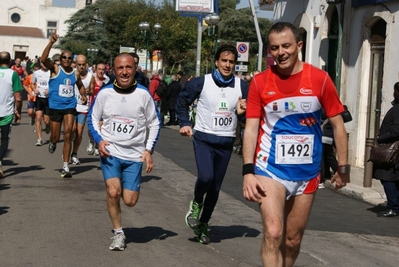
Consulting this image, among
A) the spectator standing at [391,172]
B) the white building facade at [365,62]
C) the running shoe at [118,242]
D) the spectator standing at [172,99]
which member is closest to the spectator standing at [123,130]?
the running shoe at [118,242]

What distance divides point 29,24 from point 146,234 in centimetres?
11404

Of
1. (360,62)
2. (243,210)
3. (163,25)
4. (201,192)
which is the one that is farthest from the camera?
(163,25)

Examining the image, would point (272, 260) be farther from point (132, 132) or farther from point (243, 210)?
point (243, 210)

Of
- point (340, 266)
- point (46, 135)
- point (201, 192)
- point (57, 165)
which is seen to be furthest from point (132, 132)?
point (46, 135)

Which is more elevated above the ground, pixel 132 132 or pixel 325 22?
pixel 325 22

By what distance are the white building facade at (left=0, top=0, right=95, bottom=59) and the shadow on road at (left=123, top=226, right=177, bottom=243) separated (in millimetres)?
103632

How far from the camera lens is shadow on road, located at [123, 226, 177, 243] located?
→ 8.59 metres

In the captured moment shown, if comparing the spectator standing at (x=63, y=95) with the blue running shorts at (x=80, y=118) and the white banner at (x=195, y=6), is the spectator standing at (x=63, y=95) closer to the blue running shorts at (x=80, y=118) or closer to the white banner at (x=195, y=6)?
the blue running shorts at (x=80, y=118)

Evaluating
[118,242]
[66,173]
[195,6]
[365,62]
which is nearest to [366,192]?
[66,173]

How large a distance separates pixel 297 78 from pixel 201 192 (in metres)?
2.87

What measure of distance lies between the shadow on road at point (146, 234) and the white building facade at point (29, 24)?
340 feet

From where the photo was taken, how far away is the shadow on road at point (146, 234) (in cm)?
859

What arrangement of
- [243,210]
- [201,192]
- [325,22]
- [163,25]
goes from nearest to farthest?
1. [201,192]
2. [243,210]
3. [325,22]
4. [163,25]

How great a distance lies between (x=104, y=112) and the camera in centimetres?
824
